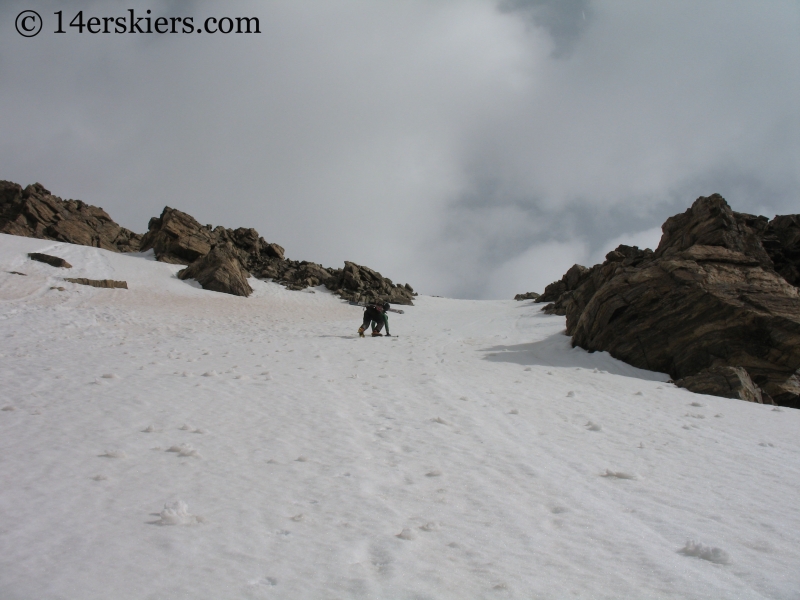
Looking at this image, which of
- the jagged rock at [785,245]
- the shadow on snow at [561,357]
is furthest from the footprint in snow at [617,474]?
the jagged rock at [785,245]

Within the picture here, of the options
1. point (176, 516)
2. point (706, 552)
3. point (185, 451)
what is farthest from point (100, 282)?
point (706, 552)

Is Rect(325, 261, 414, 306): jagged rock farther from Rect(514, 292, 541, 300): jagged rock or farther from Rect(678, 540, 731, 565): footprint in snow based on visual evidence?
Rect(678, 540, 731, 565): footprint in snow

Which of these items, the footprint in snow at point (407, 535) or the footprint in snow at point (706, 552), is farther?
the footprint in snow at point (407, 535)

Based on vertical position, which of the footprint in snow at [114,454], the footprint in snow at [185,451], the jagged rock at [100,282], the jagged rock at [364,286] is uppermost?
the jagged rock at [364,286]

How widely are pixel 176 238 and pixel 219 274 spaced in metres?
8.82

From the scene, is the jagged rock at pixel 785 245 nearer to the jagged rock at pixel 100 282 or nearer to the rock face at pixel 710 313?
the rock face at pixel 710 313

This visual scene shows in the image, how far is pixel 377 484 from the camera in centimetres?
507

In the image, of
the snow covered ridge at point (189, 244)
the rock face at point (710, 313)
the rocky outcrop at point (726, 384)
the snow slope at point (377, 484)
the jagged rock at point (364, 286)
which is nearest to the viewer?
the snow slope at point (377, 484)

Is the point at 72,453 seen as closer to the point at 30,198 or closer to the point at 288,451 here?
the point at 288,451

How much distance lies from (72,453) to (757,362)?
15.3m

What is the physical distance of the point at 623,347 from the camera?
1471 centimetres

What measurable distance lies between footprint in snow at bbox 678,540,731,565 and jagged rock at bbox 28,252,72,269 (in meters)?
35.8

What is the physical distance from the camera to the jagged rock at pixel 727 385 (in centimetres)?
1065

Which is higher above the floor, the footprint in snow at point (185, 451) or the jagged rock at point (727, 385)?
the jagged rock at point (727, 385)
